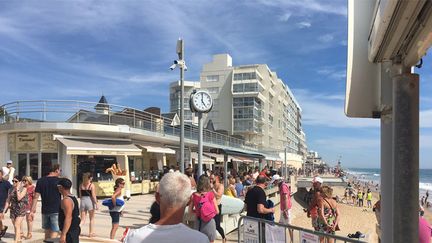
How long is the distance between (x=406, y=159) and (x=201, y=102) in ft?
40.9

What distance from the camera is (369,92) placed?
2.73m

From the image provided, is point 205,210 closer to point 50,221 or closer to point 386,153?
point 50,221

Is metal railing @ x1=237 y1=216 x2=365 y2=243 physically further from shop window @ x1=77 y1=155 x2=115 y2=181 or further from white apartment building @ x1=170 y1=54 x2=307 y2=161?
white apartment building @ x1=170 y1=54 x2=307 y2=161

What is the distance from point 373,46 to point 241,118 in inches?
3184

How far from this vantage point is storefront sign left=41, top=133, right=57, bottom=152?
21.8m

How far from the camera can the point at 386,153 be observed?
101 inches

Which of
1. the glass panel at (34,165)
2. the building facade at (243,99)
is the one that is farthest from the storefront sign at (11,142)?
the building facade at (243,99)

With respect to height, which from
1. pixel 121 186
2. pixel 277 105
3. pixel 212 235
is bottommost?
pixel 212 235

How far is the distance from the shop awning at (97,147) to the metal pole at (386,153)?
1959 cm

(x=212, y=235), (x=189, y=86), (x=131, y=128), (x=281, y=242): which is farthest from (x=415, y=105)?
(x=189, y=86)

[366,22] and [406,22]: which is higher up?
[366,22]

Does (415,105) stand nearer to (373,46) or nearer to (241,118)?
(373,46)

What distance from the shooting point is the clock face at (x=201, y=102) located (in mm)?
14414

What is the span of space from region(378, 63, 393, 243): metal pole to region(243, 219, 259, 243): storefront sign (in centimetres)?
401
